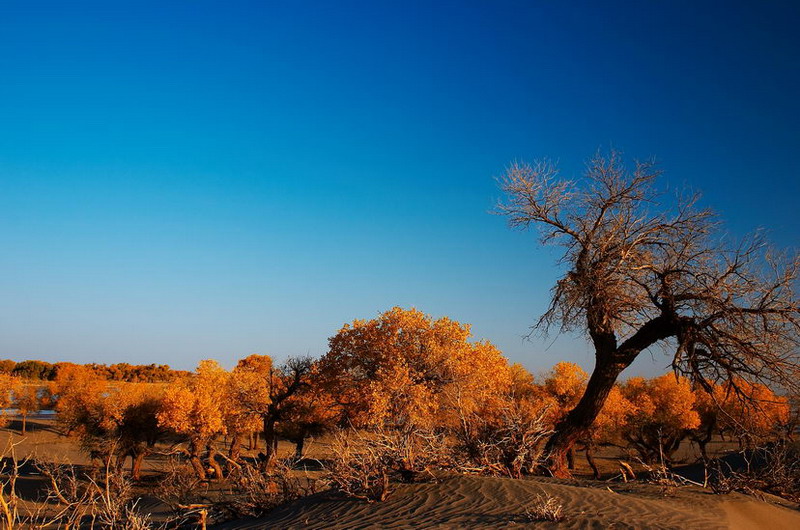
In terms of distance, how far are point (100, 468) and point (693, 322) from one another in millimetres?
35205

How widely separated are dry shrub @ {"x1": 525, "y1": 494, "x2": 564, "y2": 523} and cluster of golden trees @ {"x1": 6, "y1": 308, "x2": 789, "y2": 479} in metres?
4.49

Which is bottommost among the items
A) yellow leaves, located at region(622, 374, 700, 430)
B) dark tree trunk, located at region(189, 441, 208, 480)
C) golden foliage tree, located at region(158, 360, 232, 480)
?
dark tree trunk, located at region(189, 441, 208, 480)

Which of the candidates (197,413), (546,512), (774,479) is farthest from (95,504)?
(197,413)

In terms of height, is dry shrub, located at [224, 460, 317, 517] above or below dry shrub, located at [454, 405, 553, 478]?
below

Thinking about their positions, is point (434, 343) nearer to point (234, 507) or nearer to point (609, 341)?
point (609, 341)

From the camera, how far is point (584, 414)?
13.6 metres

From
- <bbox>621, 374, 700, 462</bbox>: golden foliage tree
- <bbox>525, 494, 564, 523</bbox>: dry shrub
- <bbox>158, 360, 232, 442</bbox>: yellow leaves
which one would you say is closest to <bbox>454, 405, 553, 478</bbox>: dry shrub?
<bbox>525, 494, 564, 523</bbox>: dry shrub

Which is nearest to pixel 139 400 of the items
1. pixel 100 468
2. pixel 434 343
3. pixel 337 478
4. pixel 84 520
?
pixel 100 468

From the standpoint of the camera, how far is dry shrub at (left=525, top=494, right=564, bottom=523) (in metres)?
7.88

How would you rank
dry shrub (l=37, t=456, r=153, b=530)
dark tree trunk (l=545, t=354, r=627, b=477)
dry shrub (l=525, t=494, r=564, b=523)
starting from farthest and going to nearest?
dark tree trunk (l=545, t=354, r=627, b=477), dry shrub (l=525, t=494, r=564, b=523), dry shrub (l=37, t=456, r=153, b=530)

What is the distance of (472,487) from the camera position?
9.73m

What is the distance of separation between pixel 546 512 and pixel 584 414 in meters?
6.27

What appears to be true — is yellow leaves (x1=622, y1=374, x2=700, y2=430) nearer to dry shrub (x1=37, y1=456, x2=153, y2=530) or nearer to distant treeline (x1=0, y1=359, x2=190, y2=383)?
dry shrub (x1=37, y1=456, x2=153, y2=530)

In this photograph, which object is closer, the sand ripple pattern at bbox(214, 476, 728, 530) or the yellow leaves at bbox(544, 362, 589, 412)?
the sand ripple pattern at bbox(214, 476, 728, 530)
